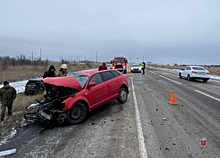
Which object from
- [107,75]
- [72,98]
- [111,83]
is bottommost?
[72,98]

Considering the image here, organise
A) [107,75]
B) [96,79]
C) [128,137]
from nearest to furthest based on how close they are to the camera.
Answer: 1. [128,137]
2. [96,79]
3. [107,75]

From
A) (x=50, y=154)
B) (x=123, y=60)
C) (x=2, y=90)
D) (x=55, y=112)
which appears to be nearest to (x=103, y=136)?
(x=50, y=154)

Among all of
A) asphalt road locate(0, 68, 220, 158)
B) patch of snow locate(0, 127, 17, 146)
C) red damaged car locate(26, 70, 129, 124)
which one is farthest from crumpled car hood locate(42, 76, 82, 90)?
patch of snow locate(0, 127, 17, 146)

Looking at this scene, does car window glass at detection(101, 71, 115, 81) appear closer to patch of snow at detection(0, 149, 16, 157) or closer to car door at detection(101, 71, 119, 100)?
car door at detection(101, 71, 119, 100)

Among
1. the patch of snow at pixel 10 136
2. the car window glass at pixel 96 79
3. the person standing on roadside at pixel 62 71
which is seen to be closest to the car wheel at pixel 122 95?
the car window glass at pixel 96 79

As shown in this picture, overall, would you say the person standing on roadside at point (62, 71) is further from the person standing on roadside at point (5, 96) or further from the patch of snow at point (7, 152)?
the patch of snow at point (7, 152)

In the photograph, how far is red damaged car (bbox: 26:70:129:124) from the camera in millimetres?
4516

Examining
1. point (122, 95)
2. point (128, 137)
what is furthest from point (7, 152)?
point (122, 95)

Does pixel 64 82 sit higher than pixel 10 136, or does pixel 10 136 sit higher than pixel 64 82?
pixel 64 82

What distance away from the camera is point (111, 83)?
626 cm

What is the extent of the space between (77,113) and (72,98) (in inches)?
21.9

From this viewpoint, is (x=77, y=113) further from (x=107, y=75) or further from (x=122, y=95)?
(x=122, y=95)

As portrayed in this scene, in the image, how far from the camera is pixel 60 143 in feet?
11.9

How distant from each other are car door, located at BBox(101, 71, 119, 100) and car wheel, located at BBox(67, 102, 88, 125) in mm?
1527
